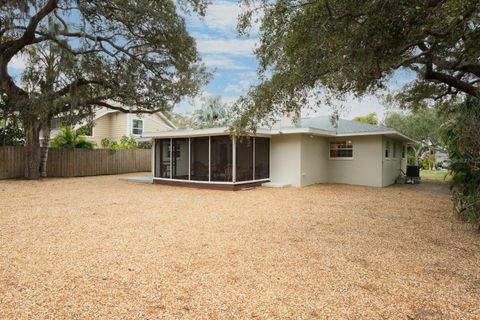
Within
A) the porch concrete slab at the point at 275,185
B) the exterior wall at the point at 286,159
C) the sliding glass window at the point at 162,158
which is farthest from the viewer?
the sliding glass window at the point at 162,158

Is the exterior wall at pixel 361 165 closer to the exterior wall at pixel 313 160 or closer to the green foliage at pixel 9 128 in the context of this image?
the exterior wall at pixel 313 160

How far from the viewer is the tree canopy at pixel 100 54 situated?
10.9 metres

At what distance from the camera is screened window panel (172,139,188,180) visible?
13258mm

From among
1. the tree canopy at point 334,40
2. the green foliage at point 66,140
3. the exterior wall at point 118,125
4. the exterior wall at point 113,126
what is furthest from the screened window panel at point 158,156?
the exterior wall at point 118,125

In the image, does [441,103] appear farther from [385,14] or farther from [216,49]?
[385,14]

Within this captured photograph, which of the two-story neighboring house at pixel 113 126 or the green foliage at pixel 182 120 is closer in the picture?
the two-story neighboring house at pixel 113 126

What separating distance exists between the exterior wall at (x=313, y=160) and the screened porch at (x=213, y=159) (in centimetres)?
161

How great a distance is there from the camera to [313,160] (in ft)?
46.0

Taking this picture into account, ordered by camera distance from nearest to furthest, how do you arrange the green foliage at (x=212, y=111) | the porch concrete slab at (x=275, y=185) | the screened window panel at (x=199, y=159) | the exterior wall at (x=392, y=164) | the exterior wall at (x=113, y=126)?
the screened window panel at (x=199, y=159) → the porch concrete slab at (x=275, y=185) → the exterior wall at (x=392, y=164) → the exterior wall at (x=113, y=126) → the green foliage at (x=212, y=111)

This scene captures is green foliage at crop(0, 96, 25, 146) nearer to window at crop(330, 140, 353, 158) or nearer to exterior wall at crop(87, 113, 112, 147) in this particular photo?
exterior wall at crop(87, 113, 112, 147)

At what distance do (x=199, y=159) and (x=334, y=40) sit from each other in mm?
8866

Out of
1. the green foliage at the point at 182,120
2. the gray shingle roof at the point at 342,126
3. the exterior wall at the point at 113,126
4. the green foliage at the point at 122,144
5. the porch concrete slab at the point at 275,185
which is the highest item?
the green foliage at the point at 182,120

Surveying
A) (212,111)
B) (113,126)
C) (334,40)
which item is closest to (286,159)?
(334,40)

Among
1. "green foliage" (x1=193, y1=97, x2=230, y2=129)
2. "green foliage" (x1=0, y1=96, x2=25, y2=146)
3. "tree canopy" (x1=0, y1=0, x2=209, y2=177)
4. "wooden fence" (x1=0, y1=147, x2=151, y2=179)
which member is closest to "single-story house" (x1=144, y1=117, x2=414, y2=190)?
"tree canopy" (x1=0, y1=0, x2=209, y2=177)
